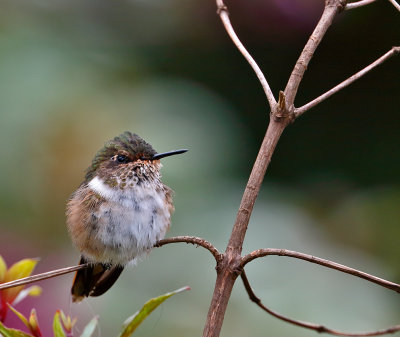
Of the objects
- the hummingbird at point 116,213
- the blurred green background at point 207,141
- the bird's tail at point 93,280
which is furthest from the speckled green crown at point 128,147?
the blurred green background at point 207,141

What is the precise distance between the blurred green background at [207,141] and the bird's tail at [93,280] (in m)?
0.48

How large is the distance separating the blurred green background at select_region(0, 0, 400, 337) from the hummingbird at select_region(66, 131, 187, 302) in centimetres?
50

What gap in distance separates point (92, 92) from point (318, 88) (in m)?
1.26

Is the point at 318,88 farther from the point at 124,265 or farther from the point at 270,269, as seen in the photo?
the point at 124,265

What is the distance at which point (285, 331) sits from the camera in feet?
7.36

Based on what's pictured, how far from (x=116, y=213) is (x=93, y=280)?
7.7 inches

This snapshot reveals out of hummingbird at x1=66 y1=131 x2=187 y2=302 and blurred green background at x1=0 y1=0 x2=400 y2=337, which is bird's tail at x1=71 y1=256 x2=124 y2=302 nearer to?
hummingbird at x1=66 y1=131 x2=187 y2=302

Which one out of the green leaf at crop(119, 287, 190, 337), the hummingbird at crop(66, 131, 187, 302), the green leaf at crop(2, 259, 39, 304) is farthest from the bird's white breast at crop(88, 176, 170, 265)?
the green leaf at crop(119, 287, 190, 337)

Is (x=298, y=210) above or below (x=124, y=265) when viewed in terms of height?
above

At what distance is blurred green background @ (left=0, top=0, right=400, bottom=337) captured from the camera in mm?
2355

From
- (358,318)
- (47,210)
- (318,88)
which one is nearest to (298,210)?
(358,318)

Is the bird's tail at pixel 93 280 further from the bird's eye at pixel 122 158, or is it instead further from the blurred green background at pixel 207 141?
the blurred green background at pixel 207 141

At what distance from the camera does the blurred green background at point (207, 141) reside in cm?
236

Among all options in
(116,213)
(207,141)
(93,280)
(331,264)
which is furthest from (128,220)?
(207,141)
